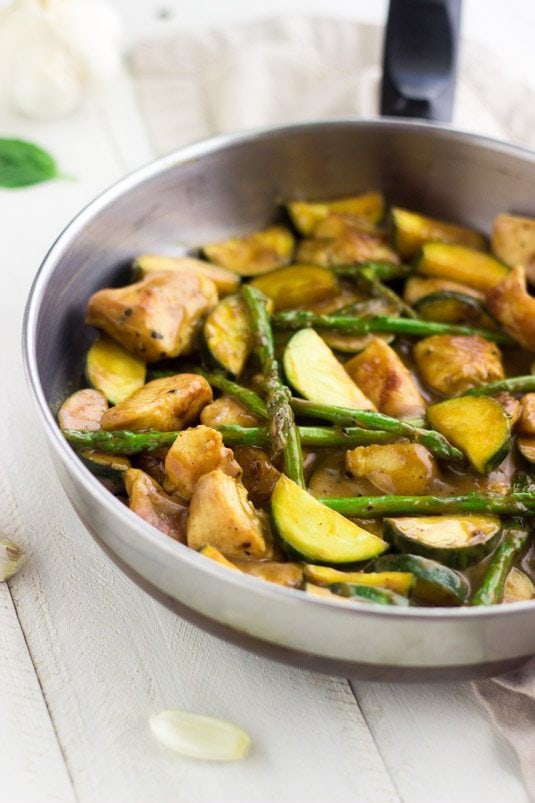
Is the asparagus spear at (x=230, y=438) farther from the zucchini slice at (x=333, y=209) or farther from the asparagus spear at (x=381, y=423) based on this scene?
the zucchini slice at (x=333, y=209)

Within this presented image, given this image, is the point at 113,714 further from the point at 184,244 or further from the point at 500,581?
the point at 184,244

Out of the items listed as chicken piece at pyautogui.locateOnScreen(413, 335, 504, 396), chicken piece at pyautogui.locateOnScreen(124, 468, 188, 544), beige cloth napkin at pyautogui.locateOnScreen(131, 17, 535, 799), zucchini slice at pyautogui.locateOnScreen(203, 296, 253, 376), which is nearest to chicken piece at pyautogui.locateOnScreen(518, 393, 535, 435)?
chicken piece at pyautogui.locateOnScreen(413, 335, 504, 396)

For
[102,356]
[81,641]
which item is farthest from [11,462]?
[81,641]

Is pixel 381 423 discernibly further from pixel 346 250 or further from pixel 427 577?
pixel 346 250

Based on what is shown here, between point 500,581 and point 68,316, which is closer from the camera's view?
point 500,581

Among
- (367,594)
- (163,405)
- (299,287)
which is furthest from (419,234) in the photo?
(367,594)

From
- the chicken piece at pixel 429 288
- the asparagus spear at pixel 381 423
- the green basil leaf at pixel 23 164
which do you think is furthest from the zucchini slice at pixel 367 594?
the green basil leaf at pixel 23 164

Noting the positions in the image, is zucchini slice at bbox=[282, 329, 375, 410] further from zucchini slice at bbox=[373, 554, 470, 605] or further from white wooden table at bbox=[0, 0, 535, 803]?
white wooden table at bbox=[0, 0, 535, 803]
